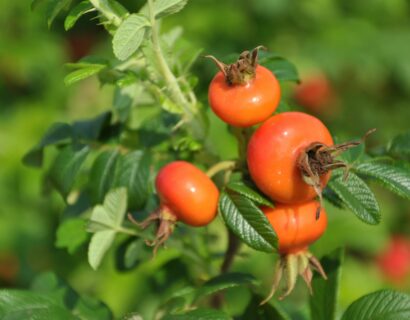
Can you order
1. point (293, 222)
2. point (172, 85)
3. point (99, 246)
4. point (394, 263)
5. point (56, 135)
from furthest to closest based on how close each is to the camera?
point (394, 263), point (56, 135), point (99, 246), point (172, 85), point (293, 222)

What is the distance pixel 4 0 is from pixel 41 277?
135 inches

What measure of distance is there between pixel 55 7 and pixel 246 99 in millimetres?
443

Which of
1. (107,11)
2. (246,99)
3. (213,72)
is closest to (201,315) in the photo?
(246,99)

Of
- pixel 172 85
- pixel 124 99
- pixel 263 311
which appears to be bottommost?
pixel 263 311

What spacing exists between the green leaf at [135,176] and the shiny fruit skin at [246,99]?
355 millimetres

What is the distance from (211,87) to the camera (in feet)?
4.93

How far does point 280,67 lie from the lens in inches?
72.2

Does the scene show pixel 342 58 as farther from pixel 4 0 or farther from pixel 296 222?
pixel 296 222

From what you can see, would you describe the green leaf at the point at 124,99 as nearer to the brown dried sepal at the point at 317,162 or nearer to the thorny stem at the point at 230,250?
the thorny stem at the point at 230,250

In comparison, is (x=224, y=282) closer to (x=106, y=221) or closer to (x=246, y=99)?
(x=106, y=221)

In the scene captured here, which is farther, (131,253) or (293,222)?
(131,253)

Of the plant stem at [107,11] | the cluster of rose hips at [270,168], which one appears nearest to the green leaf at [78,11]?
the plant stem at [107,11]

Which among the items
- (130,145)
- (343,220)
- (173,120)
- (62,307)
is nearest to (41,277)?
(62,307)

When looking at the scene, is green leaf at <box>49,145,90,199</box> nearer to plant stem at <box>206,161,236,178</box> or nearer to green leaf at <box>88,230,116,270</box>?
green leaf at <box>88,230,116,270</box>
